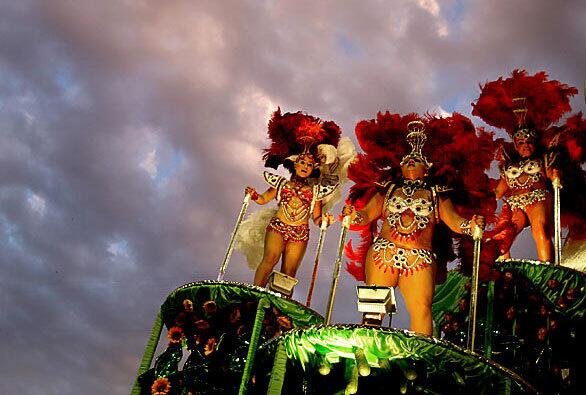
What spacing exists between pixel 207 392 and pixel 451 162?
3.30 m

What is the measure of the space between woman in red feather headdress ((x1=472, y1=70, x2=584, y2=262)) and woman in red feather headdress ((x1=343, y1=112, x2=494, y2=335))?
2.24ft

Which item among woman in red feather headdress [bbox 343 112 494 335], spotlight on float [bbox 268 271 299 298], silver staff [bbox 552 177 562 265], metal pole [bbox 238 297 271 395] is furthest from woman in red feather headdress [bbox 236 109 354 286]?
silver staff [bbox 552 177 562 265]

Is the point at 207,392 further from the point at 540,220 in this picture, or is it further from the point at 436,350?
the point at 540,220

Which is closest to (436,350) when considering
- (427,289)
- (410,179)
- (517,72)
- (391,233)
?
(427,289)

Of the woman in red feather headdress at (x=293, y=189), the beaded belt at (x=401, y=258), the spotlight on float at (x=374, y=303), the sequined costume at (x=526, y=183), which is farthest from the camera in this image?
the sequined costume at (x=526, y=183)

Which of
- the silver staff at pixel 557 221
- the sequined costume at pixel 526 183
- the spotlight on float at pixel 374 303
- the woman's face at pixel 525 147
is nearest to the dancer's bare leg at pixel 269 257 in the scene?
the spotlight on float at pixel 374 303

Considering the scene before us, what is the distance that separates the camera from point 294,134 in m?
8.03

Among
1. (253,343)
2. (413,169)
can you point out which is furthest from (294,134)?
(253,343)

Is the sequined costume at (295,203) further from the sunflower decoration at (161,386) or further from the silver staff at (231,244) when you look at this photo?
the sunflower decoration at (161,386)

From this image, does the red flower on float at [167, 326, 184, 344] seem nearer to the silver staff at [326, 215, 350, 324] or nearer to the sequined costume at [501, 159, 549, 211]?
the silver staff at [326, 215, 350, 324]

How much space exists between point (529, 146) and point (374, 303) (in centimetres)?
382

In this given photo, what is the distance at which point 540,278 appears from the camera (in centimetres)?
596

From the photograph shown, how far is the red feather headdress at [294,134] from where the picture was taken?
788 centimetres

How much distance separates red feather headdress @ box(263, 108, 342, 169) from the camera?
788cm
